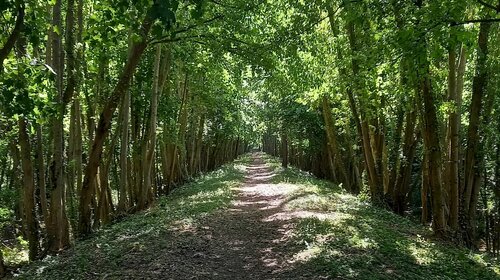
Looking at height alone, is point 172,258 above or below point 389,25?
below

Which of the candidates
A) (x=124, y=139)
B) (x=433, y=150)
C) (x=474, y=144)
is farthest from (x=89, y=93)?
(x=474, y=144)

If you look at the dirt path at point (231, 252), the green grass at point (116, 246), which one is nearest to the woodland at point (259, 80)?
the green grass at point (116, 246)

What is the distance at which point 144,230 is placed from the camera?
36.8 feet

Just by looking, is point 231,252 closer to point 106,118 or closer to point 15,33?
point 106,118

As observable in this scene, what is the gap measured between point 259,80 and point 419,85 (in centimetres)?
496

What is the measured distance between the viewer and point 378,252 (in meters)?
8.76

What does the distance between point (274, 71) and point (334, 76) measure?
264 centimetres

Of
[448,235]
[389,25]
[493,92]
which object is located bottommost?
[448,235]

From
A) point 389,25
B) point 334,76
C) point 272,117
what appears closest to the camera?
point 389,25

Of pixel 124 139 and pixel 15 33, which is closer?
pixel 15 33

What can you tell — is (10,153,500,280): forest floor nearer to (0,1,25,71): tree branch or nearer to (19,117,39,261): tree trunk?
(19,117,39,261): tree trunk

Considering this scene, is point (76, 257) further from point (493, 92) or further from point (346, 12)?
point (493, 92)

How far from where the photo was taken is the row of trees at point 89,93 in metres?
6.71

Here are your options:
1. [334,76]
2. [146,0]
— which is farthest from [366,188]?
[146,0]
